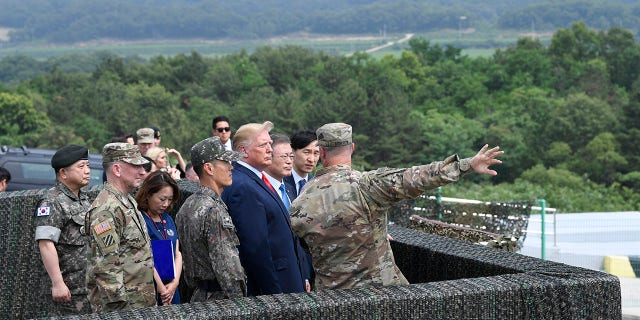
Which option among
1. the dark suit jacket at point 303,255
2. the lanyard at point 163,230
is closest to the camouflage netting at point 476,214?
the dark suit jacket at point 303,255

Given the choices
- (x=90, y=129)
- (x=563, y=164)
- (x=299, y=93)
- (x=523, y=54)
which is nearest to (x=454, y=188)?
(x=563, y=164)

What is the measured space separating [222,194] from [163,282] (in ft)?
2.12

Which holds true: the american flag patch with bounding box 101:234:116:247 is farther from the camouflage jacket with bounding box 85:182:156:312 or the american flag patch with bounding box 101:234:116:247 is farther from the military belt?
the military belt

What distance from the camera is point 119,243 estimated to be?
4938 millimetres

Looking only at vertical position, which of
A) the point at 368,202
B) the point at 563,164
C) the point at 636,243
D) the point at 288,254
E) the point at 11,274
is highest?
the point at 368,202

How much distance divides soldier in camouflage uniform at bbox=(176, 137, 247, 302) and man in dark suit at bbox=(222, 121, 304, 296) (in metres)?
0.10

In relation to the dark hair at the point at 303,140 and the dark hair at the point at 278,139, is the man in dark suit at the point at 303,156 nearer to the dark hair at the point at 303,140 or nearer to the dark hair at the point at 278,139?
the dark hair at the point at 303,140

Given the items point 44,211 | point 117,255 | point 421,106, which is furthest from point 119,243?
point 421,106

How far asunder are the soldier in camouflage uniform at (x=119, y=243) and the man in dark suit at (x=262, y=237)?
0.45 meters

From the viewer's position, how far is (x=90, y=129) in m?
83.4

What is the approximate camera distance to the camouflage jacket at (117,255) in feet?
16.0

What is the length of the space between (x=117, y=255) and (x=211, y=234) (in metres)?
0.45

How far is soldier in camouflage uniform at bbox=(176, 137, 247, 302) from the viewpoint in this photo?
481 cm

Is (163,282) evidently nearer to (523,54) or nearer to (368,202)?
(368,202)
